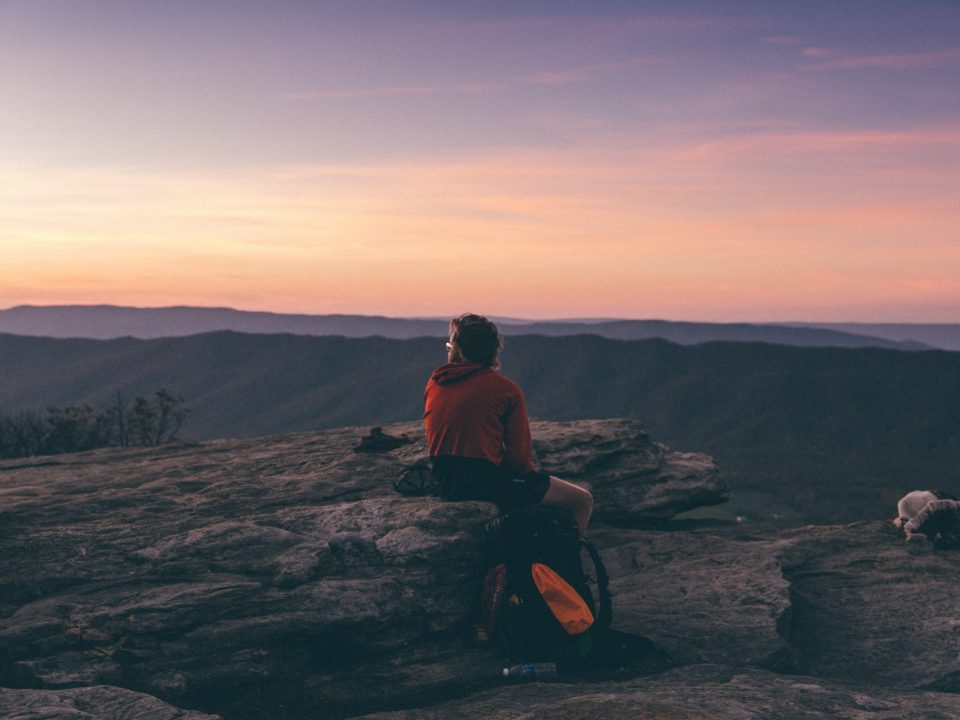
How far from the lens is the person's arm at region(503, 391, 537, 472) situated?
25.8ft

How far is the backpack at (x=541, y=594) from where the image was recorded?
23.8 feet

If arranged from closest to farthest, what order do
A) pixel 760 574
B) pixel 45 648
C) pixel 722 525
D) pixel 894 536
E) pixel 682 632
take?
pixel 45 648, pixel 682 632, pixel 760 574, pixel 894 536, pixel 722 525

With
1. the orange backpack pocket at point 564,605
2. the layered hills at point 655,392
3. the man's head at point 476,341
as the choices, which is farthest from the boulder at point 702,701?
the layered hills at point 655,392

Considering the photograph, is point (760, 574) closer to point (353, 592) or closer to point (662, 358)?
point (353, 592)

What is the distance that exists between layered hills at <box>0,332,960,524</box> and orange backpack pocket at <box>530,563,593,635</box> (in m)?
54.3

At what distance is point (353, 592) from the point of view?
775 centimetres

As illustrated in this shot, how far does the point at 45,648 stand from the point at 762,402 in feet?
345

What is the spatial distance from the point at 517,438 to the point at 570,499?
77 centimetres

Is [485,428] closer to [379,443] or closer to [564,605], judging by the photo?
[564,605]

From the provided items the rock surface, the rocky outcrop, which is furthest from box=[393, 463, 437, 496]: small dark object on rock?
the rocky outcrop

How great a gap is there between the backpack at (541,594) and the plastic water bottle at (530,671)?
0.08 meters

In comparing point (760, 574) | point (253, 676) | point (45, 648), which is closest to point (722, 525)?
point (760, 574)

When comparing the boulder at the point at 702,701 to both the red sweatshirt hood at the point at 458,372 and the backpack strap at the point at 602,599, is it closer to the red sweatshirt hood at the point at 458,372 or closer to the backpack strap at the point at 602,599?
the backpack strap at the point at 602,599

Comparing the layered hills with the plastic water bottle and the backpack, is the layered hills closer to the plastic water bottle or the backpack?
the backpack
